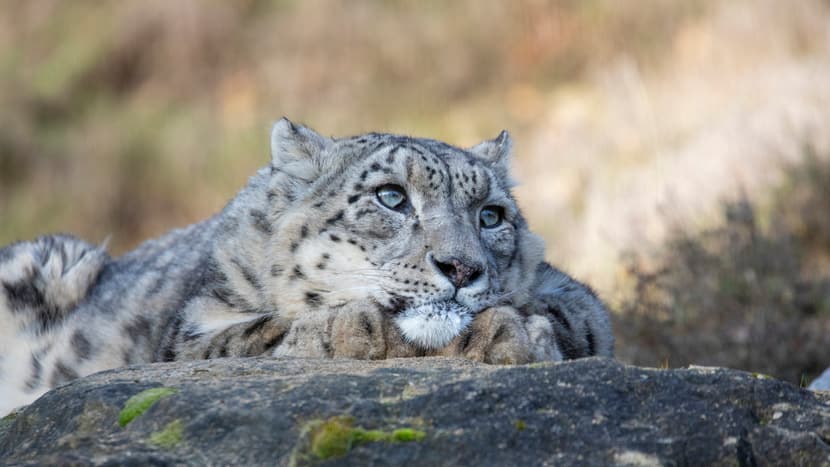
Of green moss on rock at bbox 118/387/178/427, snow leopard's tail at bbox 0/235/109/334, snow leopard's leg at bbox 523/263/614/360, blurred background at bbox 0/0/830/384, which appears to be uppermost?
blurred background at bbox 0/0/830/384

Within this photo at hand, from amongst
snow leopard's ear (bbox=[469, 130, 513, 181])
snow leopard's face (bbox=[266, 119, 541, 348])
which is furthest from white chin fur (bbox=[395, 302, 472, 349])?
snow leopard's ear (bbox=[469, 130, 513, 181])

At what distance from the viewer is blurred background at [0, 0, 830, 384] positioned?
10133 millimetres

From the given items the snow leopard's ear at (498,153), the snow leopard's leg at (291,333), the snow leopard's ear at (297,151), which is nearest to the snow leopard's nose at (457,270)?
the snow leopard's leg at (291,333)

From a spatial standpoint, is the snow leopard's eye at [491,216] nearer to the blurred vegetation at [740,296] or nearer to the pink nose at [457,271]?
the pink nose at [457,271]

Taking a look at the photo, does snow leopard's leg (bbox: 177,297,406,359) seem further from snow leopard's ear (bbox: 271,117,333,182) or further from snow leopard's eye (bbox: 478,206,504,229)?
snow leopard's eye (bbox: 478,206,504,229)

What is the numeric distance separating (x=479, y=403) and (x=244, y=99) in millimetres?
17254

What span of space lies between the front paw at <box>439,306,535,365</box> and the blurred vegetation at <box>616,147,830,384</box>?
3734mm

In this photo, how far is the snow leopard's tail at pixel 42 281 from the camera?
23.6 feet

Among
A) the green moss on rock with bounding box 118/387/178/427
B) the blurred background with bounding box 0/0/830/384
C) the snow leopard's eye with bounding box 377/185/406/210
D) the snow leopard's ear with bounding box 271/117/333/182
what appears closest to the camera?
the green moss on rock with bounding box 118/387/178/427

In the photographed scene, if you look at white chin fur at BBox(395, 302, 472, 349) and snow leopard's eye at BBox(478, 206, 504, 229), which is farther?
snow leopard's eye at BBox(478, 206, 504, 229)

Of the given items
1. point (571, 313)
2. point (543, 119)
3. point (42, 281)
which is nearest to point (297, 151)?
point (571, 313)

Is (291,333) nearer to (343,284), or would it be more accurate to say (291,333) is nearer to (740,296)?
(343,284)

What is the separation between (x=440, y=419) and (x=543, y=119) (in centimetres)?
1429

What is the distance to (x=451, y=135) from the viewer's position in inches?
697
